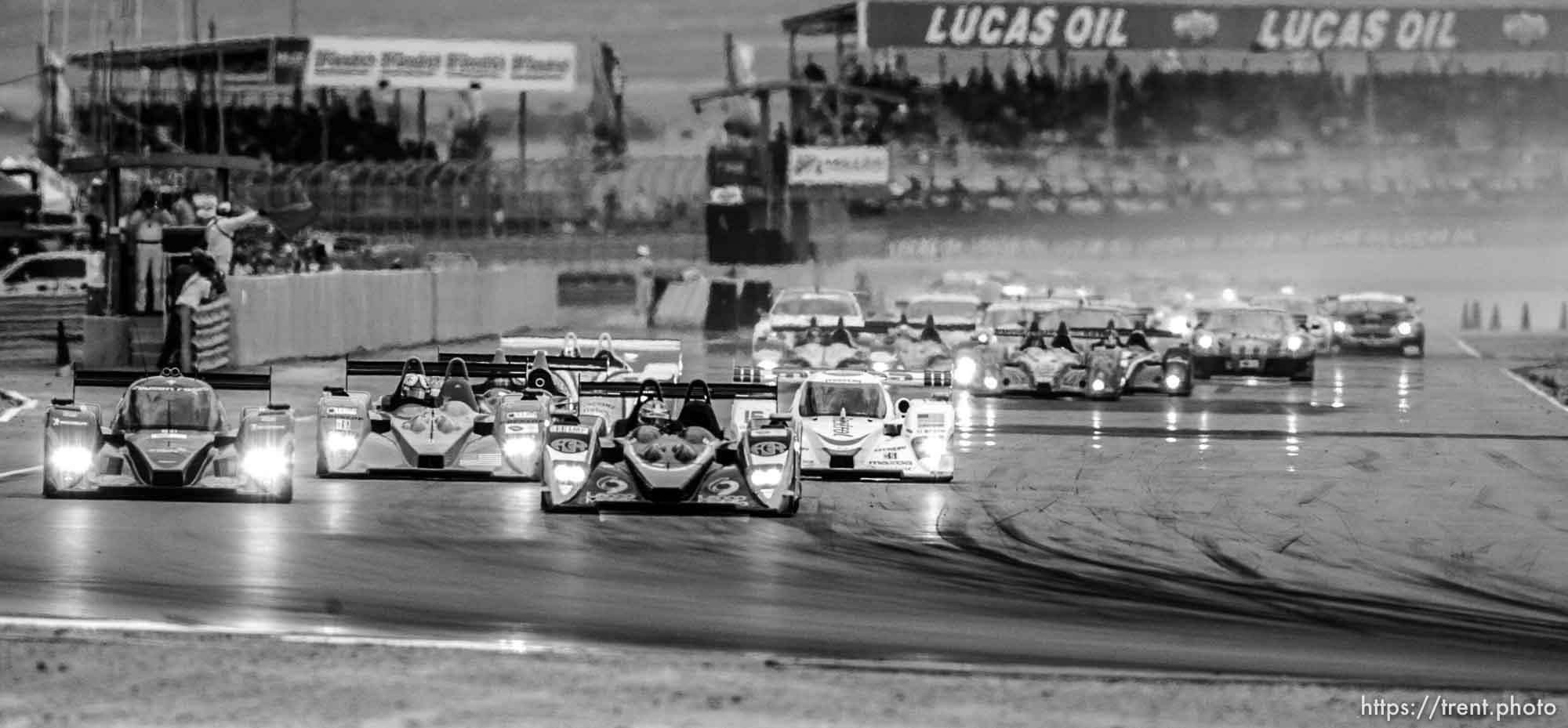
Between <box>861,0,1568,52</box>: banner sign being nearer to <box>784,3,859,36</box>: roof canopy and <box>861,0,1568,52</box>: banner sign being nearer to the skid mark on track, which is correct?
<box>784,3,859,36</box>: roof canopy

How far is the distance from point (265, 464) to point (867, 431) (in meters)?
4.94

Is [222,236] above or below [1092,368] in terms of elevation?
above

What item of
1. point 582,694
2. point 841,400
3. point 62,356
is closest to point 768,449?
point 841,400

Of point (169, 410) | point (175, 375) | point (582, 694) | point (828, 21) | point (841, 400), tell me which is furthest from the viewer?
point (828, 21)

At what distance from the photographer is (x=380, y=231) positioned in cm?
6819

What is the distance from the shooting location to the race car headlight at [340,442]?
19344mm

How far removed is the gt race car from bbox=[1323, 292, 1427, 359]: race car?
80.8ft

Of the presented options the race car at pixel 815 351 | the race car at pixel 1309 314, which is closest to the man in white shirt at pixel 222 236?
the race car at pixel 815 351

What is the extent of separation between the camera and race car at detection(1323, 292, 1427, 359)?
4969 cm

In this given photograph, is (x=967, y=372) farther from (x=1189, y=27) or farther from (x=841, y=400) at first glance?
(x=1189, y=27)

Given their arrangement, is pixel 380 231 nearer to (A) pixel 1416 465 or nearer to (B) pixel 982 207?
(B) pixel 982 207

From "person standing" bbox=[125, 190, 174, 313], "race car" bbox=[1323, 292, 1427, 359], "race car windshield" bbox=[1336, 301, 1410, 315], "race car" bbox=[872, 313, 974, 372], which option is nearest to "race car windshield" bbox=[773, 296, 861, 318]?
"race car" bbox=[872, 313, 974, 372]

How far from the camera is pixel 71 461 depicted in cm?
1753

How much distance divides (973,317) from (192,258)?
13461 millimetres
